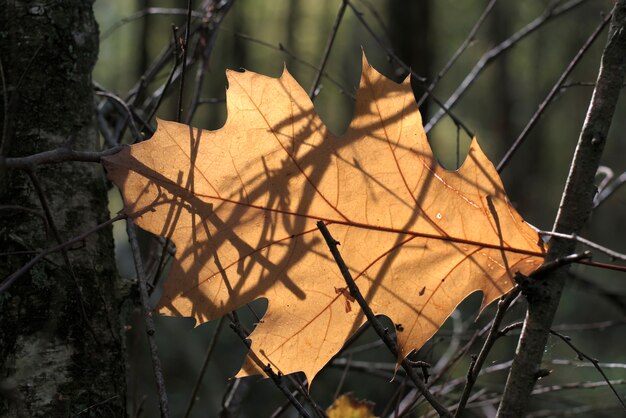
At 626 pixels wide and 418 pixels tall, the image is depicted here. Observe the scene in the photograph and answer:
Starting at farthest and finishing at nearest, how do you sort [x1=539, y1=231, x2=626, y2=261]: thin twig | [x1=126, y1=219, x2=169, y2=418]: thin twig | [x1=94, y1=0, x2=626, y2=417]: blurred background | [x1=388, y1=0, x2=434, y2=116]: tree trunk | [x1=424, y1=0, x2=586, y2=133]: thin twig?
[x1=388, y1=0, x2=434, y2=116]: tree trunk < [x1=94, y1=0, x2=626, y2=417]: blurred background < [x1=424, y1=0, x2=586, y2=133]: thin twig < [x1=126, y1=219, x2=169, y2=418]: thin twig < [x1=539, y1=231, x2=626, y2=261]: thin twig

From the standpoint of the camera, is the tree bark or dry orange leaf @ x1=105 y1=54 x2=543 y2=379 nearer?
the tree bark

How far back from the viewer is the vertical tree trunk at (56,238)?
98 cm

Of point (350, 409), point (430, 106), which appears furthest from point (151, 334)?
point (430, 106)

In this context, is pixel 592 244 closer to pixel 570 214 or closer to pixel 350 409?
pixel 570 214

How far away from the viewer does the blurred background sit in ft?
5.40

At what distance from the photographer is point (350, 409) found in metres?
1.19

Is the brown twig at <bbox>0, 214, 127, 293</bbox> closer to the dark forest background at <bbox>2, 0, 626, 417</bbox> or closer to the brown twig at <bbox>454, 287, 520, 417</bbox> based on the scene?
the dark forest background at <bbox>2, 0, 626, 417</bbox>

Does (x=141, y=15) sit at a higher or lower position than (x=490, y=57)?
lower

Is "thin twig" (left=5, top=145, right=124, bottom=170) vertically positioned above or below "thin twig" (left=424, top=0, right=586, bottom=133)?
below

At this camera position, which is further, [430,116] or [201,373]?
[430,116]

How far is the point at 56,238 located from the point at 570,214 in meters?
0.73

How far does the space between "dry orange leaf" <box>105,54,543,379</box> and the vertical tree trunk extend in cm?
23

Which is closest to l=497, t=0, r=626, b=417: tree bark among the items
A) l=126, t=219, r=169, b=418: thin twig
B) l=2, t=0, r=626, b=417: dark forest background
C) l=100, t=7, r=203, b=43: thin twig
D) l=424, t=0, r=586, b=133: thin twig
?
l=2, t=0, r=626, b=417: dark forest background

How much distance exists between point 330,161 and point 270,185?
10cm
